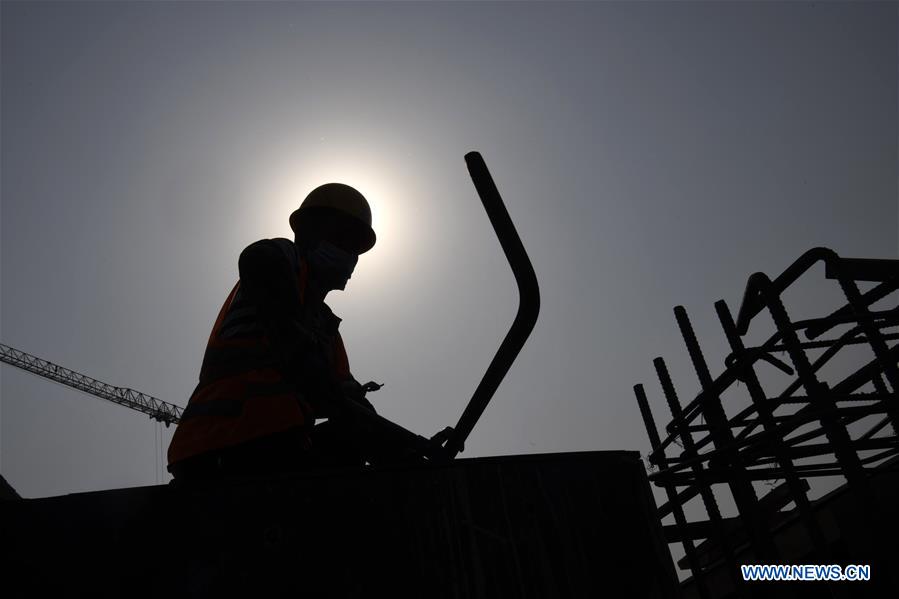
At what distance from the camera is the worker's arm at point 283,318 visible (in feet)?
6.87

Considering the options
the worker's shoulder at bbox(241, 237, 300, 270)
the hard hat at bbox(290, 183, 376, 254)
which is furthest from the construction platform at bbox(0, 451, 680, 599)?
the hard hat at bbox(290, 183, 376, 254)

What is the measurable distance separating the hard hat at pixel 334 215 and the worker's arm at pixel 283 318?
2.84ft

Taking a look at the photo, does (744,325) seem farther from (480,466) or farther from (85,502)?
(85,502)

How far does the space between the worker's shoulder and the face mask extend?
38 cm

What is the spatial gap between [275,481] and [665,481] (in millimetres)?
5164

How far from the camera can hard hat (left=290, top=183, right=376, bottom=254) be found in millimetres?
3037

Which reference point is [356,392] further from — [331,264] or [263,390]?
[263,390]

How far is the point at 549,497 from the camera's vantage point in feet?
5.15

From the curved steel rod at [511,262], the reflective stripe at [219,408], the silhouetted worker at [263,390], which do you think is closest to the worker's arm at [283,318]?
the silhouetted worker at [263,390]

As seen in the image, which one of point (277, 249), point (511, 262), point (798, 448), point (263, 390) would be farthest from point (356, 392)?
point (798, 448)

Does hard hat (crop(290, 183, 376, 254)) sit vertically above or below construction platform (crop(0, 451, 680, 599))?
above

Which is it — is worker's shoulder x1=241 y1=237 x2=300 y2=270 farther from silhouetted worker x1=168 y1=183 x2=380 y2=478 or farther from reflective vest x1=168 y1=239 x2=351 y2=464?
reflective vest x1=168 y1=239 x2=351 y2=464

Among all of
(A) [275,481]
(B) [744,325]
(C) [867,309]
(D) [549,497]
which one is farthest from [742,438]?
(A) [275,481]

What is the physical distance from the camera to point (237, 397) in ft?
6.69
